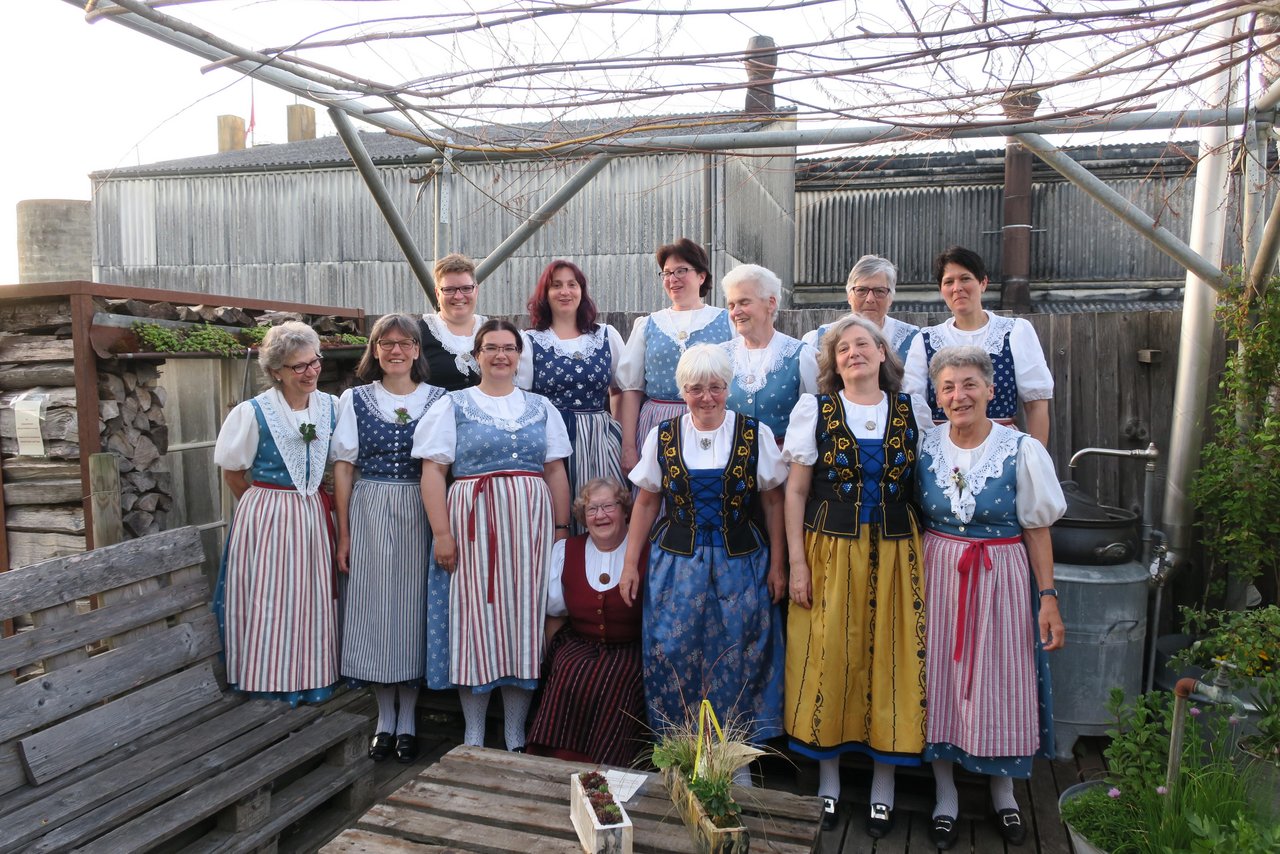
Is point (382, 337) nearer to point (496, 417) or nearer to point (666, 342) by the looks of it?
point (496, 417)

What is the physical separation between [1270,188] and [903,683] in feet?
8.28

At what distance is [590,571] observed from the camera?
340cm

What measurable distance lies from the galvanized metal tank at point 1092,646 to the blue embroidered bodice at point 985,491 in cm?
79

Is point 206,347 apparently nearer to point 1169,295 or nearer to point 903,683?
point 903,683

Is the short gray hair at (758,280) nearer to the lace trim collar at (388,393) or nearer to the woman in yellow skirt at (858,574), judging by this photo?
the woman in yellow skirt at (858,574)

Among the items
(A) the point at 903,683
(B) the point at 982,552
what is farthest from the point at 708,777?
(B) the point at 982,552

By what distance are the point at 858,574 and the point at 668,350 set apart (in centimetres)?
113

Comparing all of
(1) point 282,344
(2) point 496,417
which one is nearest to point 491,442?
(2) point 496,417

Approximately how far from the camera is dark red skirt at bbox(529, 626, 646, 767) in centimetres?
322

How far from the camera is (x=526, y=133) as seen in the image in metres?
2.85

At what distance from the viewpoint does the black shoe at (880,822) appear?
2.93 metres

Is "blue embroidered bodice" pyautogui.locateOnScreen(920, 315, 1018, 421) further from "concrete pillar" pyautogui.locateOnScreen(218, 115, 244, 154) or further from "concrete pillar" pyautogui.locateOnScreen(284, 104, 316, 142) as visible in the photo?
"concrete pillar" pyautogui.locateOnScreen(284, 104, 316, 142)

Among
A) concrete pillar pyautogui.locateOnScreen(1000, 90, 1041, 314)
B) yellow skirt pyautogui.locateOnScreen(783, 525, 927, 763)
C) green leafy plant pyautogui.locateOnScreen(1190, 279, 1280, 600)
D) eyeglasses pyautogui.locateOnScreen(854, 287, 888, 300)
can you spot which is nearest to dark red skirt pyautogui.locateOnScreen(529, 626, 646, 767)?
yellow skirt pyautogui.locateOnScreen(783, 525, 927, 763)

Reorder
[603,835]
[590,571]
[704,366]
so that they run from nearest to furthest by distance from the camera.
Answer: [603,835], [704,366], [590,571]
